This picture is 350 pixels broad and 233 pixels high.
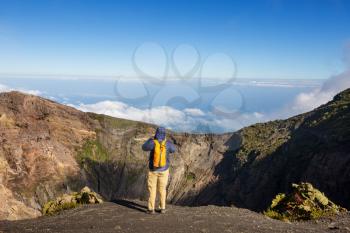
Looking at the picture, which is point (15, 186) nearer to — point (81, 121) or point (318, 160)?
point (81, 121)

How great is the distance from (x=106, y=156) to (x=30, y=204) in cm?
3628

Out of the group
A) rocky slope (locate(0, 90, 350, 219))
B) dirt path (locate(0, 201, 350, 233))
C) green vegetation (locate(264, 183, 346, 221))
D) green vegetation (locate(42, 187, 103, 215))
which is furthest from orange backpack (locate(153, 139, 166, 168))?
rocky slope (locate(0, 90, 350, 219))

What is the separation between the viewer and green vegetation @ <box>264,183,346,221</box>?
21984 mm

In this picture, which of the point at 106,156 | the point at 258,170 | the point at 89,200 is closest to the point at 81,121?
the point at 106,156

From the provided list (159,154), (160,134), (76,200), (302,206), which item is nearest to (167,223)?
(159,154)

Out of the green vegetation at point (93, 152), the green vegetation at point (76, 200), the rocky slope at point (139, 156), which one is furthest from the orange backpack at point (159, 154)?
the green vegetation at point (93, 152)

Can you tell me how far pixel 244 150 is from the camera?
12131 cm

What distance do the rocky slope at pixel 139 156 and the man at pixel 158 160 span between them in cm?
5613

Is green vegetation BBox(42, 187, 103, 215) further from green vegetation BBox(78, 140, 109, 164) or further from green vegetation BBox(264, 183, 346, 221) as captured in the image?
green vegetation BBox(78, 140, 109, 164)

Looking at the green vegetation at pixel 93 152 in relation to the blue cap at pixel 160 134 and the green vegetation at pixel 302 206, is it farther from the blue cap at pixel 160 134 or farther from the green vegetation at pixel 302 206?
the blue cap at pixel 160 134

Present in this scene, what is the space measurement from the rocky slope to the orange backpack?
5677cm

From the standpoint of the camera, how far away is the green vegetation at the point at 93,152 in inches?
5133

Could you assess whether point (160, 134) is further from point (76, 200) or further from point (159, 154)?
point (76, 200)

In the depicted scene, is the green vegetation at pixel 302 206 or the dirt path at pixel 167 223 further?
the green vegetation at pixel 302 206
